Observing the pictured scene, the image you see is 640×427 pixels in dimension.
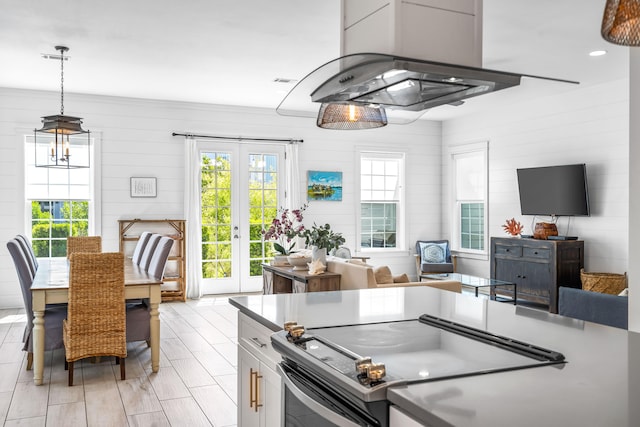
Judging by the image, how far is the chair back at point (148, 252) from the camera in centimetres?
531

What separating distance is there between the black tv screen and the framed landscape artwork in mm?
2715

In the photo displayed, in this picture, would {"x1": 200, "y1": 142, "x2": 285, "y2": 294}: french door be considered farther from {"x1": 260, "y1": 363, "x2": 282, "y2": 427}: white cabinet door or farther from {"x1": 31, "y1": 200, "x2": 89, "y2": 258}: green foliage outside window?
{"x1": 260, "y1": 363, "x2": 282, "y2": 427}: white cabinet door

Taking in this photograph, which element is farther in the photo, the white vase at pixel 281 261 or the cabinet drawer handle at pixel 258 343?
the white vase at pixel 281 261

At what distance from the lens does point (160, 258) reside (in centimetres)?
459

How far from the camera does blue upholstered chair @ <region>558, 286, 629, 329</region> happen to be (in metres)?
2.79

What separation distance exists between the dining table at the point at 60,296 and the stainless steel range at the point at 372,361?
8.29 ft

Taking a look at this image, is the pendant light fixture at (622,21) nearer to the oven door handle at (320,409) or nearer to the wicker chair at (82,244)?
the oven door handle at (320,409)

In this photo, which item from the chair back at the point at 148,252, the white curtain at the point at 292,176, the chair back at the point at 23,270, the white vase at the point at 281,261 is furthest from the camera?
the white curtain at the point at 292,176

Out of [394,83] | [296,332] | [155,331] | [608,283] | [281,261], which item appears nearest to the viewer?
[296,332]

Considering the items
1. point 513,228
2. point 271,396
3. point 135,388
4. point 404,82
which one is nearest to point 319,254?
point 135,388

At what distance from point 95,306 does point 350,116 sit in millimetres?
2428

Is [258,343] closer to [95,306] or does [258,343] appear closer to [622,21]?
[622,21]

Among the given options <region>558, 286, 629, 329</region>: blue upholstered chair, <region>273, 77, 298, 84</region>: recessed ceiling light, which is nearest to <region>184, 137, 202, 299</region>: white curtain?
<region>273, 77, 298, 84</region>: recessed ceiling light

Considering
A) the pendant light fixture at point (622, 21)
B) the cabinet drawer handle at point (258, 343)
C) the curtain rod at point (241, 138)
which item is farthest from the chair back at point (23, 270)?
the pendant light fixture at point (622, 21)
